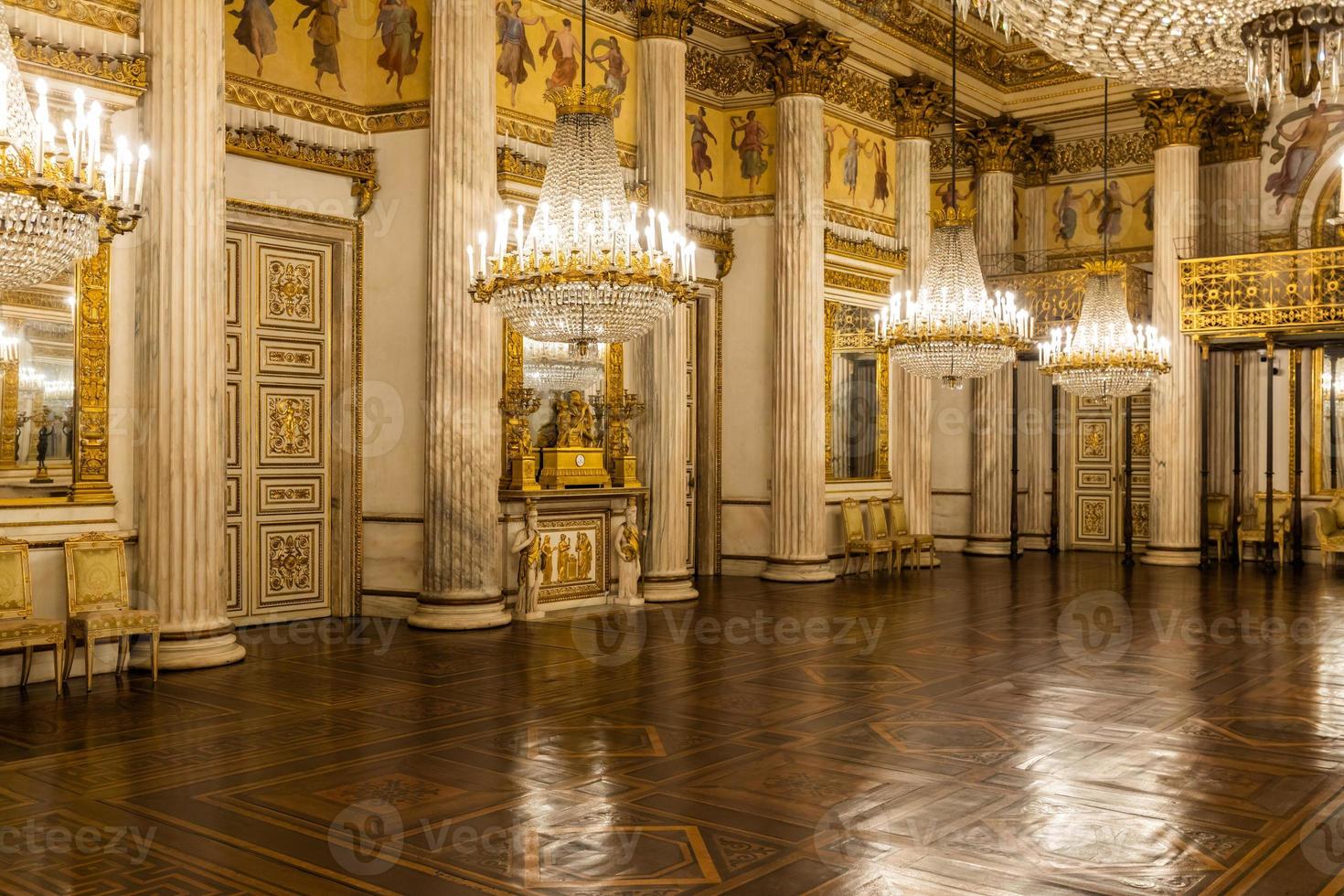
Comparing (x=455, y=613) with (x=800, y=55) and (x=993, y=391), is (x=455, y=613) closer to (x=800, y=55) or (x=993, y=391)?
(x=800, y=55)

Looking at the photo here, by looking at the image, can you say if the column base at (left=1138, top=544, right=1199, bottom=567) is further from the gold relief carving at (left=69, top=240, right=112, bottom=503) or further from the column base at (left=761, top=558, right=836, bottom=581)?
the gold relief carving at (left=69, top=240, right=112, bottom=503)

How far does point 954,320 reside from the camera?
11562 millimetres

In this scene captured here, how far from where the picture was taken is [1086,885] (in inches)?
162

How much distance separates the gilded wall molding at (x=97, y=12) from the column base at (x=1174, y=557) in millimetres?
13345

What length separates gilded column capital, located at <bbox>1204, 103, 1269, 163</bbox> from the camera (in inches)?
659

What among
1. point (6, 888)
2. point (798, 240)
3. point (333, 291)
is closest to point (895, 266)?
point (798, 240)

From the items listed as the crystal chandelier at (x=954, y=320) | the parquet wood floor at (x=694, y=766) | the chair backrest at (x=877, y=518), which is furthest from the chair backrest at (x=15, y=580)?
the chair backrest at (x=877, y=518)

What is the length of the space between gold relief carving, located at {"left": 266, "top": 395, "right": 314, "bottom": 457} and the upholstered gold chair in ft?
22.0

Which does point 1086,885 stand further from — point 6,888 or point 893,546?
point 893,546

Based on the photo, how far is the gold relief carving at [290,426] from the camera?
10289mm

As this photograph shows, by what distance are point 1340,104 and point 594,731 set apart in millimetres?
14693

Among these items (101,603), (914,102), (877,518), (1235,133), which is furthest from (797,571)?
(1235,133)

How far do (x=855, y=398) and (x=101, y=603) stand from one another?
9571 mm

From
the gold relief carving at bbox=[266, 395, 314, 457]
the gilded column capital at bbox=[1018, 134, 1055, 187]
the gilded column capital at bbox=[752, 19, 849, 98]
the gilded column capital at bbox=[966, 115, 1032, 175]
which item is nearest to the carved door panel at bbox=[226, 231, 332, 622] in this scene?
the gold relief carving at bbox=[266, 395, 314, 457]
